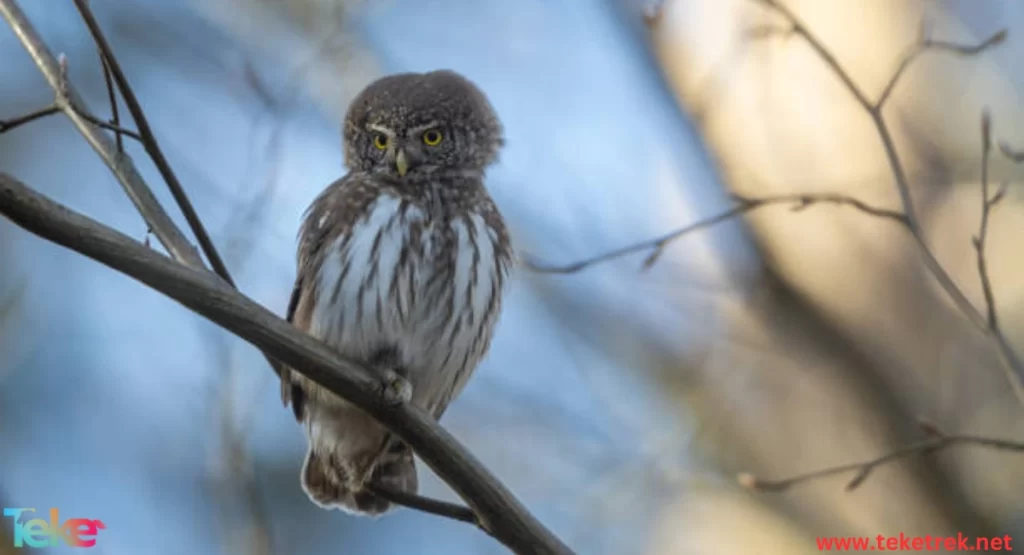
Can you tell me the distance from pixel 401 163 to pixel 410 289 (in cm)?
55

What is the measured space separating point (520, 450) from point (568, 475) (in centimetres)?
50

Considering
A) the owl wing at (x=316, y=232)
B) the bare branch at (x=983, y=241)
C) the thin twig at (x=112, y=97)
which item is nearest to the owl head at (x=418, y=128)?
the owl wing at (x=316, y=232)

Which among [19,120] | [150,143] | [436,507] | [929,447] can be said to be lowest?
[929,447]

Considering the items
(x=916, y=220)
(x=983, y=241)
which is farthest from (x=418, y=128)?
(x=983, y=241)

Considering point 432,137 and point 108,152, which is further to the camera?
point 432,137

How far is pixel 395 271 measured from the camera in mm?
3670

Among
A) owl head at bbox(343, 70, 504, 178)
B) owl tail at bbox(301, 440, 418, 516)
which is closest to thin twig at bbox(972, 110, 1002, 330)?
owl head at bbox(343, 70, 504, 178)

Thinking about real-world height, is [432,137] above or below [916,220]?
above

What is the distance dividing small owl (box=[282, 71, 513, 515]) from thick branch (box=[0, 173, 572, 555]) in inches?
33.4

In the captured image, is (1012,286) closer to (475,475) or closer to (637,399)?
(637,399)

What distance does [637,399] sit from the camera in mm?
7758

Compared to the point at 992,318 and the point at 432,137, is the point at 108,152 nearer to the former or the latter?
the point at 432,137

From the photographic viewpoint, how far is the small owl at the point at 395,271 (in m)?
3.69

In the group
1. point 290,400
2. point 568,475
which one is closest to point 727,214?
point 290,400
